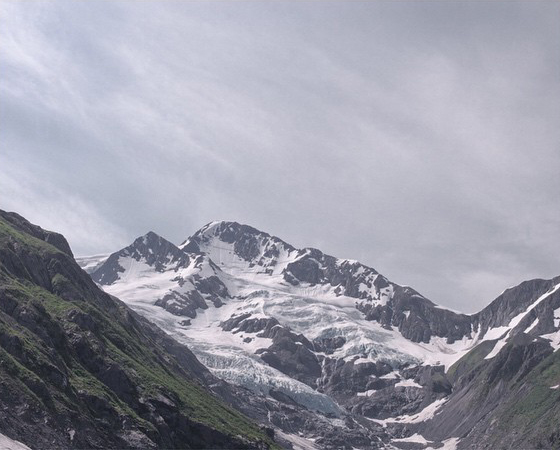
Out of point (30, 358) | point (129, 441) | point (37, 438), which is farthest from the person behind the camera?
point (129, 441)

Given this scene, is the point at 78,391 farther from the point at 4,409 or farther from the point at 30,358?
the point at 4,409

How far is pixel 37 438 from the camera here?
161 metres

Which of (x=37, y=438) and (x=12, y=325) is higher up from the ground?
(x=12, y=325)

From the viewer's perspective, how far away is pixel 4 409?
528 ft

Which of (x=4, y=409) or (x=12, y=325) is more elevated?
(x=12, y=325)

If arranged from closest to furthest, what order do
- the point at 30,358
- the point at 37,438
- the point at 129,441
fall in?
the point at 37,438 < the point at 30,358 < the point at 129,441

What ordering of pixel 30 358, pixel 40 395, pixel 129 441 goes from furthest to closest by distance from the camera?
pixel 129 441 < pixel 30 358 < pixel 40 395

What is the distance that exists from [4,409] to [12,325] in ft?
138

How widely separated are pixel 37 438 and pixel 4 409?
864 centimetres

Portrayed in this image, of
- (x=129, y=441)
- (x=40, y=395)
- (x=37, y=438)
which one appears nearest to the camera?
(x=37, y=438)

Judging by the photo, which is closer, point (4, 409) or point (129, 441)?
point (4, 409)

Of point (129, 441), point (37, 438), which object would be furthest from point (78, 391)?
point (37, 438)

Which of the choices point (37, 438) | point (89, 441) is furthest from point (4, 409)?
point (89, 441)

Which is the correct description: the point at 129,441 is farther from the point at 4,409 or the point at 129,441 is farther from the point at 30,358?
Result: the point at 4,409
